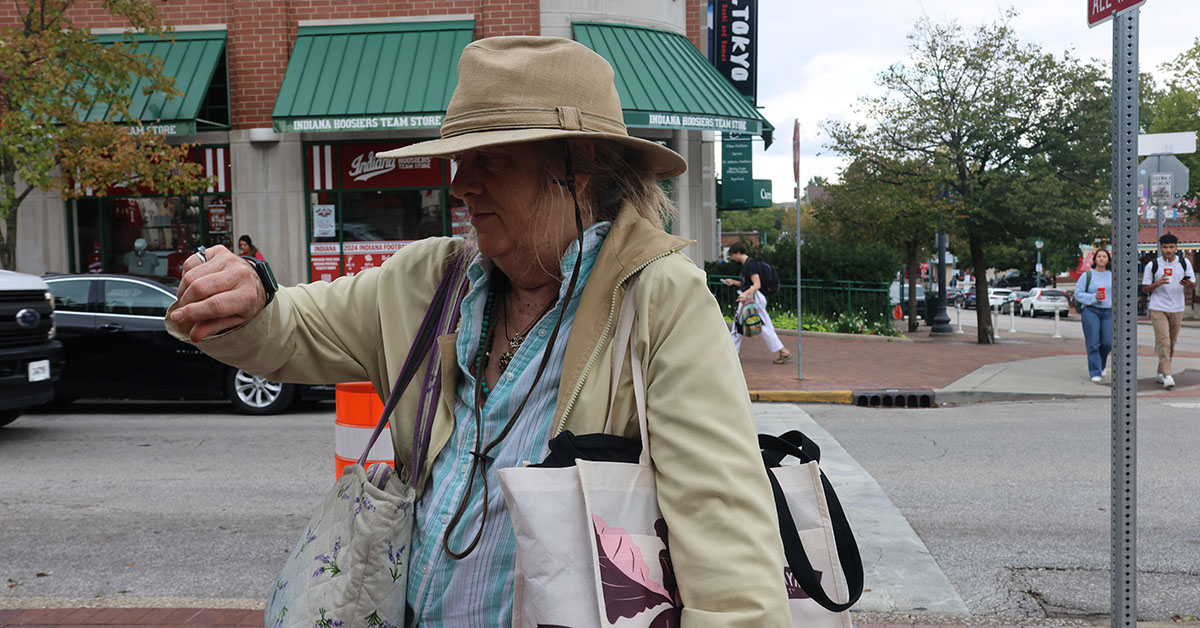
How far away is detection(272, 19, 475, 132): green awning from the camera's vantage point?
14430mm

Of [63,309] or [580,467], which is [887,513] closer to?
[580,467]

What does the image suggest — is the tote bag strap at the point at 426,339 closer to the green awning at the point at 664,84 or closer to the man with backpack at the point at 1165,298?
the man with backpack at the point at 1165,298

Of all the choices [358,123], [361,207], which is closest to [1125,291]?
[358,123]

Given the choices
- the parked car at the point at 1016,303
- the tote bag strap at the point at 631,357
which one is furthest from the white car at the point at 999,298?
the tote bag strap at the point at 631,357

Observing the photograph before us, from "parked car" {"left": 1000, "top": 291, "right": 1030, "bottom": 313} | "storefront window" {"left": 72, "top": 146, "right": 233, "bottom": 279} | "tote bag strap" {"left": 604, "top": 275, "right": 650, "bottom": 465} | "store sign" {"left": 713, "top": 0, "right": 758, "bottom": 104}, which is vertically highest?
"store sign" {"left": 713, "top": 0, "right": 758, "bottom": 104}

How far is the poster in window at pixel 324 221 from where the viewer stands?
16.1m

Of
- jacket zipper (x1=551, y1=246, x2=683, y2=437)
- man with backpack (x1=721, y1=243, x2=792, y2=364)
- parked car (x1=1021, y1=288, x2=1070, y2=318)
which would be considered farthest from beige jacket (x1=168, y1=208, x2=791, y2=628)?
parked car (x1=1021, y1=288, x2=1070, y2=318)

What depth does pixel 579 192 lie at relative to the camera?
1872 millimetres

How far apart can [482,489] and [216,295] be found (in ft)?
1.82

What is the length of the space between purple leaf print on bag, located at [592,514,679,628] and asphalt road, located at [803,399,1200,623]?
3499 mm

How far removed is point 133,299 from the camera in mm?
10430

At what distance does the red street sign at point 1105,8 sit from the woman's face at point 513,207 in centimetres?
198

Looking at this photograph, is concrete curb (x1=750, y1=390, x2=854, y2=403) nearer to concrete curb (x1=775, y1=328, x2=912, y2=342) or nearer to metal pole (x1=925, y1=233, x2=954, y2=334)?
concrete curb (x1=775, y1=328, x2=912, y2=342)

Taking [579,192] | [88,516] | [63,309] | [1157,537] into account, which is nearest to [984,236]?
[1157,537]
